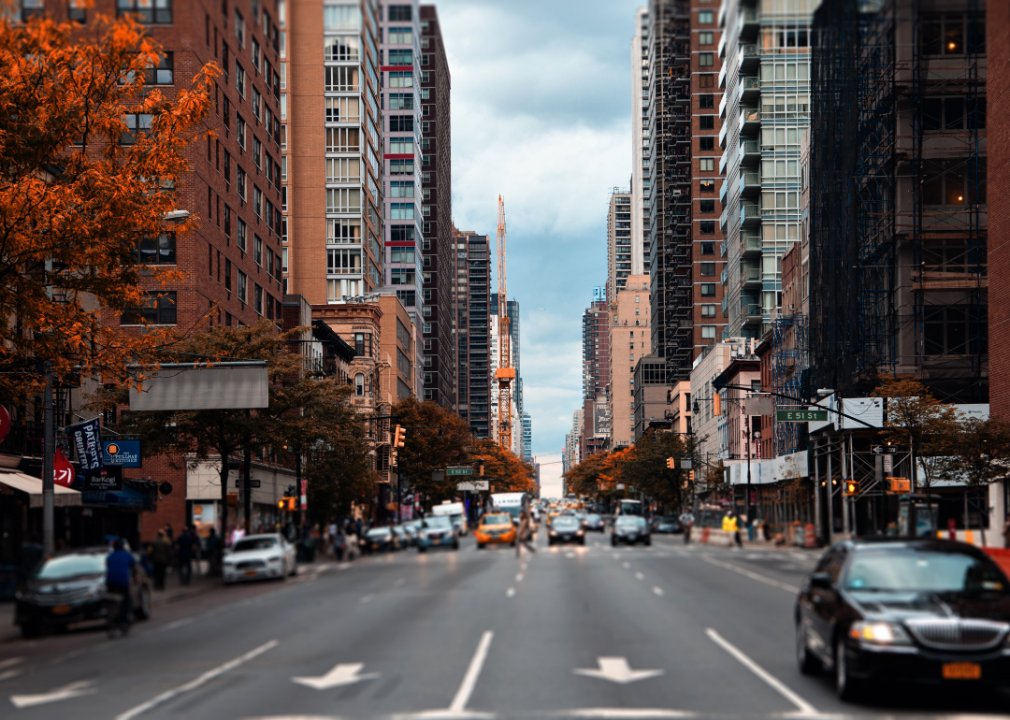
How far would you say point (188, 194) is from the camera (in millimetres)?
64125

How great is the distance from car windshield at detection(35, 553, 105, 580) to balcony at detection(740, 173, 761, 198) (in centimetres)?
9887

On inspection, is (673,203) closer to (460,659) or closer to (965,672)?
(460,659)

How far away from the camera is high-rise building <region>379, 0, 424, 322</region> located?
168 meters

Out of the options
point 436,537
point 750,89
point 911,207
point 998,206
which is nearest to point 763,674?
point 998,206

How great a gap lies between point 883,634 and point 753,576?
24.4 m

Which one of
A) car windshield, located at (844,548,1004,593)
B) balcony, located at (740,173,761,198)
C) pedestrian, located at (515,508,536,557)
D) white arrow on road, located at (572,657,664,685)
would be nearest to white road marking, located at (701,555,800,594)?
pedestrian, located at (515,508,536,557)

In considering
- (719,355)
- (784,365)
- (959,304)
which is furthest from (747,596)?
(719,355)

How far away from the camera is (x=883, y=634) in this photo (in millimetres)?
13703

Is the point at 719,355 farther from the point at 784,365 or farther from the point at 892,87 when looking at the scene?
the point at 892,87

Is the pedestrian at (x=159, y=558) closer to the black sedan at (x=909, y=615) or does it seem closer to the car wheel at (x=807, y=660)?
the car wheel at (x=807, y=660)

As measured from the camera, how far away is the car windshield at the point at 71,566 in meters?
27.9

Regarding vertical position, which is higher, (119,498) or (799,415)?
(799,415)

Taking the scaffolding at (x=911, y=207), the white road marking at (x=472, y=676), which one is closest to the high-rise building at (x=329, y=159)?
the scaffolding at (x=911, y=207)

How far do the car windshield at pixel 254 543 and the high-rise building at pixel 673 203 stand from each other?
12846 centimetres
